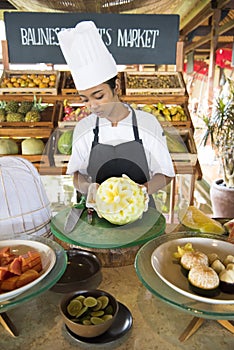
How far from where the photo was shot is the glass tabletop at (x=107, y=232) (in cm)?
113

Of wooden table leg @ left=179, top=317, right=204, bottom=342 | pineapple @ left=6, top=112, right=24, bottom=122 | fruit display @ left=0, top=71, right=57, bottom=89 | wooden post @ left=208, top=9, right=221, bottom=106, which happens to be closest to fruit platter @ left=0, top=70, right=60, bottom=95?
fruit display @ left=0, top=71, right=57, bottom=89

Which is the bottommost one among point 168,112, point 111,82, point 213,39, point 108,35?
point 168,112

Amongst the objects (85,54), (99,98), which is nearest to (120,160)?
(99,98)

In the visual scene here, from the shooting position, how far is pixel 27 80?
127 inches

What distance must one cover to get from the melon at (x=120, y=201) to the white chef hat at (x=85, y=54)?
61 centimetres

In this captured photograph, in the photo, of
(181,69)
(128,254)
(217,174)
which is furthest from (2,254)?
(217,174)

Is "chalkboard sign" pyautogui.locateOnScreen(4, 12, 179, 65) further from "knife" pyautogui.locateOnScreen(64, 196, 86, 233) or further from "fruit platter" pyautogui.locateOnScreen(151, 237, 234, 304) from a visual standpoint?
"fruit platter" pyautogui.locateOnScreen(151, 237, 234, 304)

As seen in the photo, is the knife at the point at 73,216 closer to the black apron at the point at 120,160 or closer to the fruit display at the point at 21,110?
the black apron at the point at 120,160

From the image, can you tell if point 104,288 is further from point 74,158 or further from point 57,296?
point 74,158

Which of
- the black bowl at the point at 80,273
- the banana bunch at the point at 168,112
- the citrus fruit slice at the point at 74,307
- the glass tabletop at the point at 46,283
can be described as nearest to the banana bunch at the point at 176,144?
the banana bunch at the point at 168,112

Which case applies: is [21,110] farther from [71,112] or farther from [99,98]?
[99,98]

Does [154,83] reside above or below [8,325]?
above

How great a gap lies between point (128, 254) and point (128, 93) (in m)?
2.21

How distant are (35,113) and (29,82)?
1.19 ft
